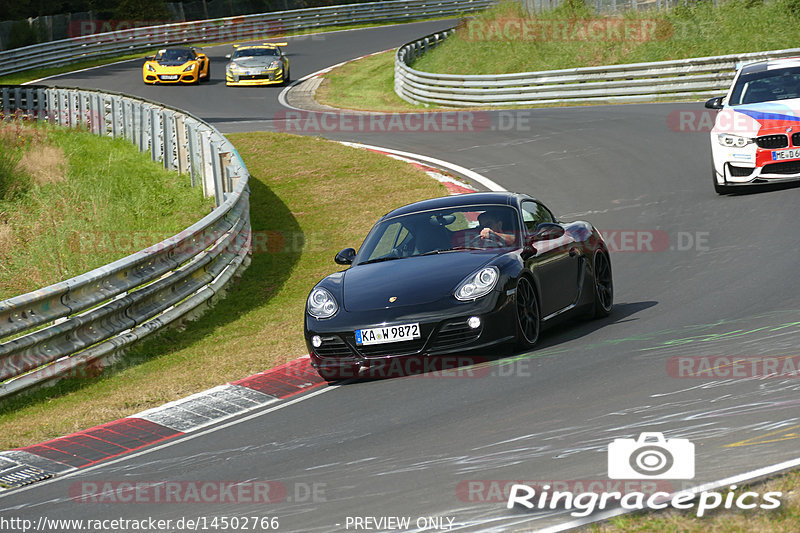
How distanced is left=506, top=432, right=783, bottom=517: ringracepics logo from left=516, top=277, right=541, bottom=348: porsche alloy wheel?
9.42 feet

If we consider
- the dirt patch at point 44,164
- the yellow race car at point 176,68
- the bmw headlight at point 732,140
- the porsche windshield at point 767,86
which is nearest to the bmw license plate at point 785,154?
the bmw headlight at point 732,140

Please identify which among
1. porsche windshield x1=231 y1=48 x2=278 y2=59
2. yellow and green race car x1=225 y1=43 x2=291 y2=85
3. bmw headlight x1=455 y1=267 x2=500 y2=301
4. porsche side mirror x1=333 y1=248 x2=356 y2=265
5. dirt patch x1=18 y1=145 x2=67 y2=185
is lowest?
yellow and green race car x1=225 y1=43 x2=291 y2=85

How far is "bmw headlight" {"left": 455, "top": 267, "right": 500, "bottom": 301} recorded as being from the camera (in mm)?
8719

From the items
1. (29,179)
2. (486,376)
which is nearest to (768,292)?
(486,376)

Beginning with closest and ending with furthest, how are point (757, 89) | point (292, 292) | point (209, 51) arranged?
point (292, 292), point (757, 89), point (209, 51)

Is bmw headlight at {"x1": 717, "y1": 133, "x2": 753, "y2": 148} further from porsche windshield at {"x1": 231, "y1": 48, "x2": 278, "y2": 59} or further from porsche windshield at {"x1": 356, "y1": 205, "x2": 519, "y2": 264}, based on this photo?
porsche windshield at {"x1": 231, "y1": 48, "x2": 278, "y2": 59}

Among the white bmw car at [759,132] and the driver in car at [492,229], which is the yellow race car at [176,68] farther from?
the driver in car at [492,229]

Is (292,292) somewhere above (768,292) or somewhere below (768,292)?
below

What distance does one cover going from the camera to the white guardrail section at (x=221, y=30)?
47844 millimetres

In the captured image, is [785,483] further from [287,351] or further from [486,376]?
[287,351]

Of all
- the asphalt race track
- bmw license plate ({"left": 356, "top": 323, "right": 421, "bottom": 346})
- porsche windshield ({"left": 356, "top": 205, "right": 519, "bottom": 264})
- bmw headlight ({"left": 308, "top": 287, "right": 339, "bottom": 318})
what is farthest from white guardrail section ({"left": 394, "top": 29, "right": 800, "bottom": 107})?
bmw license plate ({"left": 356, "top": 323, "right": 421, "bottom": 346})

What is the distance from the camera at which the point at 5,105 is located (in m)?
29.9

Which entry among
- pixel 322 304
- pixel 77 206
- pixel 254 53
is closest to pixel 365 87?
pixel 254 53

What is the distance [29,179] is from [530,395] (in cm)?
1564
